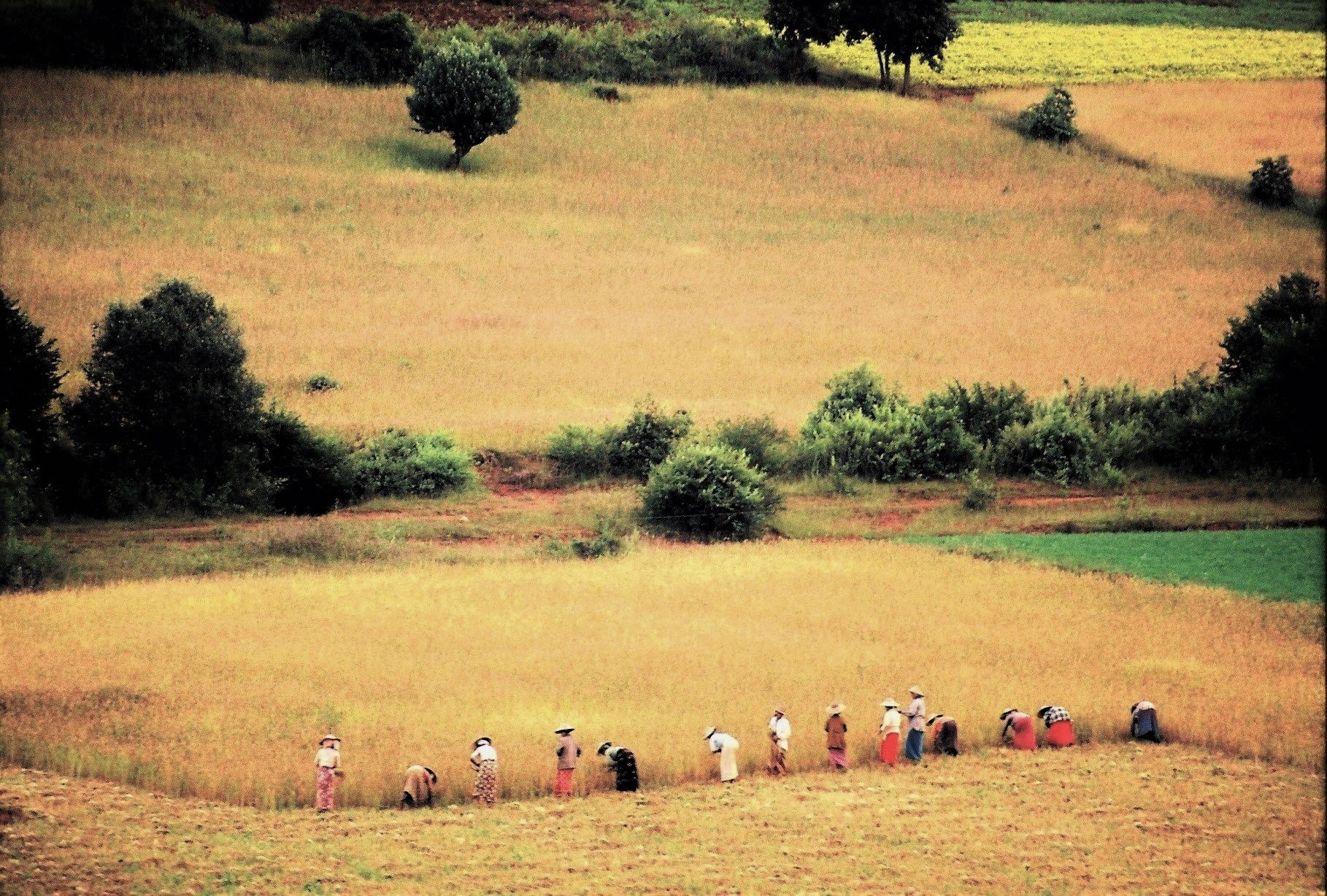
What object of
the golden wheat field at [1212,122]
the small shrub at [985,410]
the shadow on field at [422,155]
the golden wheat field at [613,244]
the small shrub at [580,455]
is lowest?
the small shrub at [580,455]

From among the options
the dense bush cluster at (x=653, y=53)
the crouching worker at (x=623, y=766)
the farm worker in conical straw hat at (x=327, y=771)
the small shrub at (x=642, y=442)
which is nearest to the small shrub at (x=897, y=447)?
the small shrub at (x=642, y=442)

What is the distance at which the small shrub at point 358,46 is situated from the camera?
94250 mm

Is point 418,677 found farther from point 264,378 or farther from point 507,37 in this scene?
point 507,37

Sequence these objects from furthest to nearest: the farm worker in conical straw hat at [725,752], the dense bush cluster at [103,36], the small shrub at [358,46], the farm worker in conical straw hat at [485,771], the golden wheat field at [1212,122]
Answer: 1. the small shrub at [358,46]
2. the golden wheat field at [1212,122]
3. the dense bush cluster at [103,36]
4. the farm worker in conical straw hat at [725,752]
5. the farm worker in conical straw hat at [485,771]

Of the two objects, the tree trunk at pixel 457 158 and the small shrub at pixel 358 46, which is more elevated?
the small shrub at pixel 358 46

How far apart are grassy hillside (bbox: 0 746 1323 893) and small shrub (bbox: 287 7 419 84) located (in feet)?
241

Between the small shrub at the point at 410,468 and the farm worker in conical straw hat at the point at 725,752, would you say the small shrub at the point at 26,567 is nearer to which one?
the small shrub at the point at 410,468

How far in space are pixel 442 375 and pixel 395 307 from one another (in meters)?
9.19

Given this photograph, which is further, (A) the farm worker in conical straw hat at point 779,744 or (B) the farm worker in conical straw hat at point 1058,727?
(B) the farm worker in conical straw hat at point 1058,727

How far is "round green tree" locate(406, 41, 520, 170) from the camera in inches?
3378

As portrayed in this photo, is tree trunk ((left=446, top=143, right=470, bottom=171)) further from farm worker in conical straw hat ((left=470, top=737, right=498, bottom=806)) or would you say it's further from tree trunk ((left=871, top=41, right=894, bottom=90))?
farm worker in conical straw hat ((left=470, top=737, right=498, bottom=806))

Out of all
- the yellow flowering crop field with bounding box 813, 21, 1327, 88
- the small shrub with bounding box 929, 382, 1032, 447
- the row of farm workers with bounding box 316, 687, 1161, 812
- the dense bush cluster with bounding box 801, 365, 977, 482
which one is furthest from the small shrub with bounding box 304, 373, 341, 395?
the yellow flowering crop field with bounding box 813, 21, 1327, 88

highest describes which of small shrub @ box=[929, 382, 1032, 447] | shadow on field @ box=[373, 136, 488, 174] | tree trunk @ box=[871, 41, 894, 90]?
tree trunk @ box=[871, 41, 894, 90]

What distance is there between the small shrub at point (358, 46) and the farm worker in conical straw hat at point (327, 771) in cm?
7340
